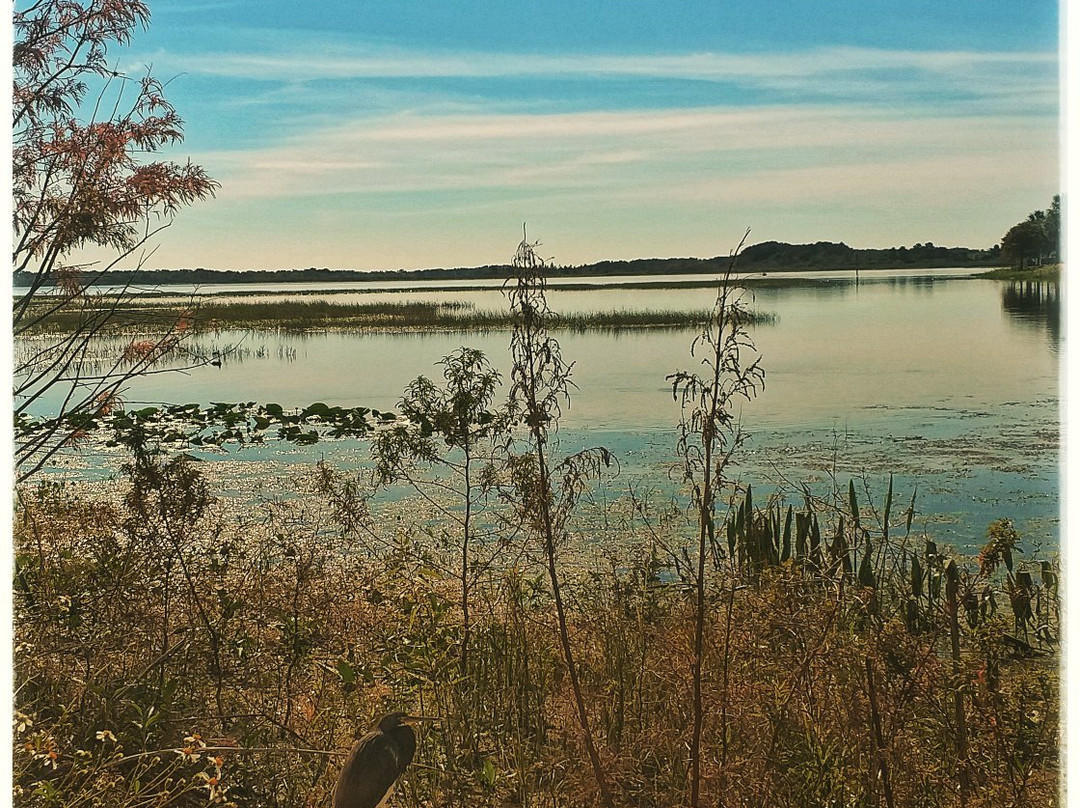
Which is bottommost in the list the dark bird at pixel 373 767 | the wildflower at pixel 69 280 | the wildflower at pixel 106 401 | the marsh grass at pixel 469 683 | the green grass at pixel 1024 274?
the marsh grass at pixel 469 683

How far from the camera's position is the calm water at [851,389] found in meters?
4.23

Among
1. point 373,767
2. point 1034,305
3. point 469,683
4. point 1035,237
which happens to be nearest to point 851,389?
point 1034,305

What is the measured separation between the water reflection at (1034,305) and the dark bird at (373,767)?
4136 millimetres

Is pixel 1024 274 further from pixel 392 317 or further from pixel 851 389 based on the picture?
pixel 392 317

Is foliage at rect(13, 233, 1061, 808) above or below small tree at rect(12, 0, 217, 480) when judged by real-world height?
below

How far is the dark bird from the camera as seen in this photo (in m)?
1.80

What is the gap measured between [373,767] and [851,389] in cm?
396

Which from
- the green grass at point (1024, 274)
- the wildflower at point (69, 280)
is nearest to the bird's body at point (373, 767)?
the wildflower at point (69, 280)

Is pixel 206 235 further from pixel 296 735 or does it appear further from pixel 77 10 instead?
pixel 296 735

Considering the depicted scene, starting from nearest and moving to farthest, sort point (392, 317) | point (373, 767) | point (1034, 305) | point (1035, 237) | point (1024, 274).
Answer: point (373, 767) < point (1035, 237) < point (1024, 274) < point (1034, 305) < point (392, 317)

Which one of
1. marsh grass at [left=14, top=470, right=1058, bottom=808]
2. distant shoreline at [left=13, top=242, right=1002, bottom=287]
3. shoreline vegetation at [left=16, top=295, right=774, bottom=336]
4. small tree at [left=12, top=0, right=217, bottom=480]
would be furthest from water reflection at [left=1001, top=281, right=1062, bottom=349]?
small tree at [left=12, top=0, right=217, bottom=480]

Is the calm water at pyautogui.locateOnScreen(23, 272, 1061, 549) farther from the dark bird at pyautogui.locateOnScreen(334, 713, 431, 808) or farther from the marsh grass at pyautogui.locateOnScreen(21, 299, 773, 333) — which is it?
the dark bird at pyautogui.locateOnScreen(334, 713, 431, 808)

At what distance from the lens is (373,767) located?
1816 millimetres

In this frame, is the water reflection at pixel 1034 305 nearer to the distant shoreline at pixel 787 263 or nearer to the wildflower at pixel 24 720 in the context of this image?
the distant shoreline at pixel 787 263
